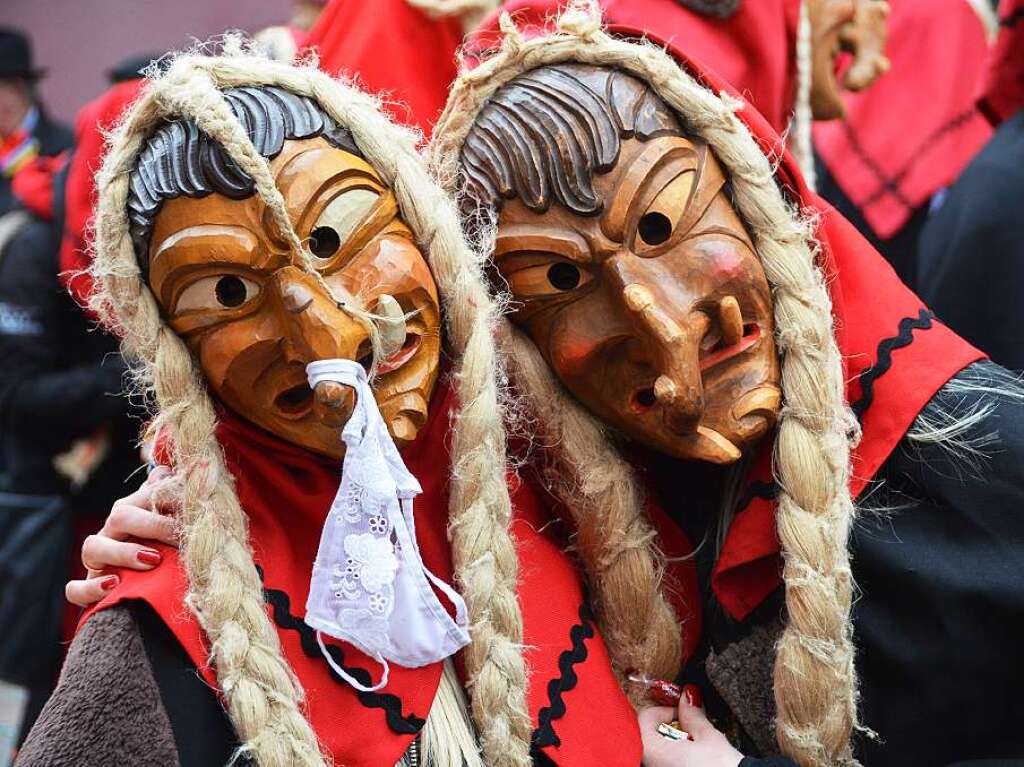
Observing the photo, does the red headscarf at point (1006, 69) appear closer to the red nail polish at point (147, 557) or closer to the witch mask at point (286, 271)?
the witch mask at point (286, 271)

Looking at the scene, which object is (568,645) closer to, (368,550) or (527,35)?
(368,550)

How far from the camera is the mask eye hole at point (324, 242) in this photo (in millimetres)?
1669

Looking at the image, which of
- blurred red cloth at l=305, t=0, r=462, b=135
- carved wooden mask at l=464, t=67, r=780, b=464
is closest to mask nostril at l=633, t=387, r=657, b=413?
carved wooden mask at l=464, t=67, r=780, b=464

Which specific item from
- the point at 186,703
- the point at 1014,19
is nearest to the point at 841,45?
the point at 1014,19

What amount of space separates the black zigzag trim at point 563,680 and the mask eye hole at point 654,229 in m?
0.55

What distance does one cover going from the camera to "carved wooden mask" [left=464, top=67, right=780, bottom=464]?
176 cm

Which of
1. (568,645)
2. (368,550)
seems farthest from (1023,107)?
(368,550)

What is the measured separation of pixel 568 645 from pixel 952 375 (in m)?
0.67

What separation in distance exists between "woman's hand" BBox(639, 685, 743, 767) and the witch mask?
58 centimetres

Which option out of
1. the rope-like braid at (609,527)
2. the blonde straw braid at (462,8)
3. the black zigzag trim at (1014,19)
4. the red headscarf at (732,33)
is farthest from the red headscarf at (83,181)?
the black zigzag trim at (1014,19)

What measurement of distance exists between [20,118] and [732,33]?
389 cm

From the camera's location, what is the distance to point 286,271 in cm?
164

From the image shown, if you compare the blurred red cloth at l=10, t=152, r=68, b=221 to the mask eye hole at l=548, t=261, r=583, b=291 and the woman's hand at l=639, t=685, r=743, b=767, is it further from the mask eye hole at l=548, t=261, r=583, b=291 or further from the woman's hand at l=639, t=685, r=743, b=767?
the woman's hand at l=639, t=685, r=743, b=767

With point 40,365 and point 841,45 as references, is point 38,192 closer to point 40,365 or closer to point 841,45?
point 40,365
